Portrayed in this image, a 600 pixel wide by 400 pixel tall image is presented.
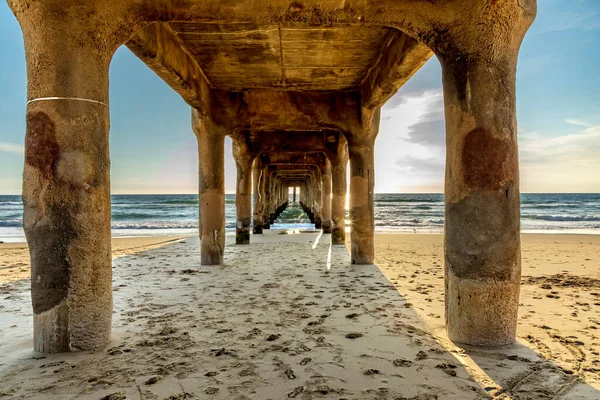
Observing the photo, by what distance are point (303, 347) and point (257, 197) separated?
47.6 ft

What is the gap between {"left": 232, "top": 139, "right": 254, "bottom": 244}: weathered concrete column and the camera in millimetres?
13711

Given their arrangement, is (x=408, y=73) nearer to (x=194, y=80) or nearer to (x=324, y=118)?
(x=324, y=118)

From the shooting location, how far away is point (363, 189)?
8.69 m

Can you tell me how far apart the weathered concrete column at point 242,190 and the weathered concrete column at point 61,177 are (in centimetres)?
995

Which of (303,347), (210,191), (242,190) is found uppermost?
(242,190)

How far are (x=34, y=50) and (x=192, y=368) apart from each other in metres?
3.10

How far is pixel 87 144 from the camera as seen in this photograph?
3588mm

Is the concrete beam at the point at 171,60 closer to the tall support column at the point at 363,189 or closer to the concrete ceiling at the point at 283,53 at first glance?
the concrete ceiling at the point at 283,53

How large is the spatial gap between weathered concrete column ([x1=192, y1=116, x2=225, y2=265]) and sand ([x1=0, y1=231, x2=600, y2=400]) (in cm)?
169

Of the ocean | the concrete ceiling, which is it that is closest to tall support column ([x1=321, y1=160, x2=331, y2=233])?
the ocean

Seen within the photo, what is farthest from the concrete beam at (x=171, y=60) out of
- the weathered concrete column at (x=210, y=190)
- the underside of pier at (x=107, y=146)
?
the underside of pier at (x=107, y=146)

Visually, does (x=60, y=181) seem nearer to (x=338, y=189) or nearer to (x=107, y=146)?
(x=107, y=146)

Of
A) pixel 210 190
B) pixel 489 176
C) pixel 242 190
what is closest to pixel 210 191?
pixel 210 190

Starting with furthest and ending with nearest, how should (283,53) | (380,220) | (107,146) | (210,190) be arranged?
(380,220) → (210,190) → (283,53) → (107,146)
